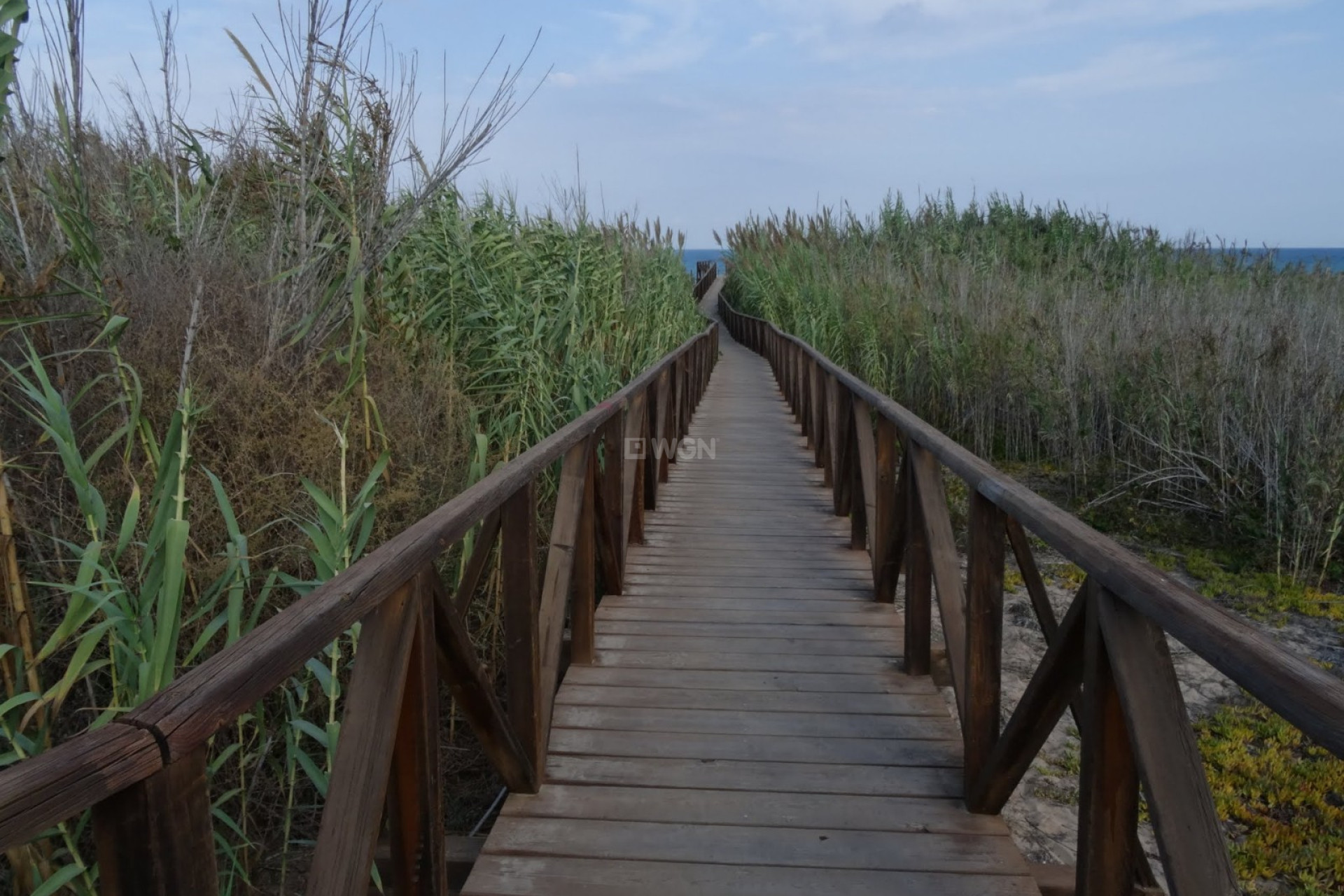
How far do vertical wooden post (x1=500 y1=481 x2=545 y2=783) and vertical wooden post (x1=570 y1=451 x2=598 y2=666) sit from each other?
0.75 m

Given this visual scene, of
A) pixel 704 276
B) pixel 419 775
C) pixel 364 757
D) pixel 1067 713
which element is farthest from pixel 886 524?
pixel 704 276

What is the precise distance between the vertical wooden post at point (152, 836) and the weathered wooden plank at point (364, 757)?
0.40 m

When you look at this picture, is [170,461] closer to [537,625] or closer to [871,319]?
[537,625]

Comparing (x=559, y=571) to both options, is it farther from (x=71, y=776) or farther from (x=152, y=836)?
(x=71, y=776)

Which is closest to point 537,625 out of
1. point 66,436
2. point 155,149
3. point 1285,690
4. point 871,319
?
point 66,436

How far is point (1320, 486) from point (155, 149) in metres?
6.06

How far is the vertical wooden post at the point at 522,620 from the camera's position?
103 inches

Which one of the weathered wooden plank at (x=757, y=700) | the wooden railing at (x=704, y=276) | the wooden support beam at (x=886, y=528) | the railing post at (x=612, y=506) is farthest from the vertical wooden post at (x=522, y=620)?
the wooden railing at (x=704, y=276)

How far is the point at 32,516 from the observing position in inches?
111

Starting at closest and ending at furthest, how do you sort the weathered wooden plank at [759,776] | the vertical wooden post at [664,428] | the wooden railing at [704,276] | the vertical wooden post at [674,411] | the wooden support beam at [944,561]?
1. the weathered wooden plank at [759,776]
2. the wooden support beam at [944,561]
3. the vertical wooden post at [664,428]
4. the vertical wooden post at [674,411]
5. the wooden railing at [704,276]

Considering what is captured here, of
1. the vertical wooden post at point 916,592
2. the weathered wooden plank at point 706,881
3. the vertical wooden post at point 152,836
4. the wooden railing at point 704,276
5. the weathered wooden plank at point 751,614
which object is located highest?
the wooden railing at point 704,276

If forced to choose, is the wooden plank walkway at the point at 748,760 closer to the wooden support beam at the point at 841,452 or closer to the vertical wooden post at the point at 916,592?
the vertical wooden post at the point at 916,592

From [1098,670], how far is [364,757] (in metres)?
1.26

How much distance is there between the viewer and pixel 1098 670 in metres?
1.74
